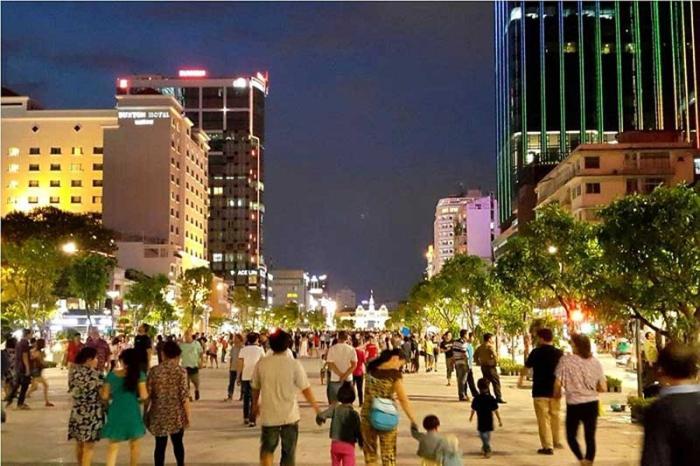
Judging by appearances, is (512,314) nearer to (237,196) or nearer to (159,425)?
(159,425)

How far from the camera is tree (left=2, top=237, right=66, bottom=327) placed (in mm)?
46750

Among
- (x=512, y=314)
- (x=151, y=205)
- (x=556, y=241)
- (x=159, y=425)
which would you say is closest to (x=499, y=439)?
(x=159, y=425)

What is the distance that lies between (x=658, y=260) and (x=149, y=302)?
5584cm

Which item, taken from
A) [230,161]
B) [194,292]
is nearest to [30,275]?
[194,292]

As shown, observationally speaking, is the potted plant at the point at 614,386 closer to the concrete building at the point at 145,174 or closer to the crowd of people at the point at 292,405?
the crowd of people at the point at 292,405

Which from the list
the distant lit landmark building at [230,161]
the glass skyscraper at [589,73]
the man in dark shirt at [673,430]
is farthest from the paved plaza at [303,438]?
the distant lit landmark building at [230,161]

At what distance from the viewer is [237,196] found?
6752 inches

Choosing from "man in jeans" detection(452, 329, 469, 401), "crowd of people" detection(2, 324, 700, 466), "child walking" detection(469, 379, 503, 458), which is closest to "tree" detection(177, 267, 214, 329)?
"man in jeans" detection(452, 329, 469, 401)

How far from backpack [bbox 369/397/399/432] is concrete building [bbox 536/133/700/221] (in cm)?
6993

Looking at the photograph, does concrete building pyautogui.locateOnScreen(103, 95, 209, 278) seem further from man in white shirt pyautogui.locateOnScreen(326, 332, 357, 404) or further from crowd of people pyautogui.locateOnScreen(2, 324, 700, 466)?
crowd of people pyautogui.locateOnScreen(2, 324, 700, 466)

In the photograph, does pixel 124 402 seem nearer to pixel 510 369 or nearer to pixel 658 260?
pixel 658 260

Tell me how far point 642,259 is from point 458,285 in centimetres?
3435

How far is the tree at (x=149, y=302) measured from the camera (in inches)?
2699

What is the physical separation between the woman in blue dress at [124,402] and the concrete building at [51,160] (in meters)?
118
